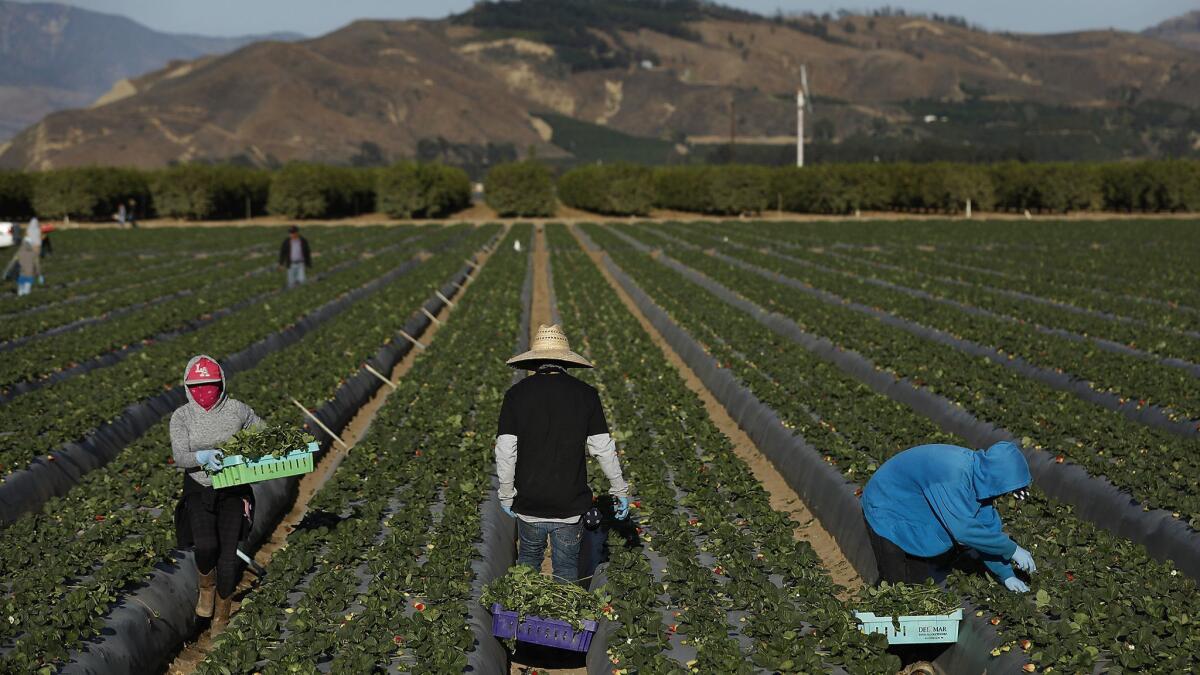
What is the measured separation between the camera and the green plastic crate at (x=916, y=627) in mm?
7055

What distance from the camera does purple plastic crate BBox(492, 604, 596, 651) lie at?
7.38 metres

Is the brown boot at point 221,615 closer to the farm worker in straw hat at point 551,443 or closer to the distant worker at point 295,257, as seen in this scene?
the farm worker in straw hat at point 551,443

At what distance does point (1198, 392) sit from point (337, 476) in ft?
38.0

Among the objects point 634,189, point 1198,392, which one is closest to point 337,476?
point 1198,392

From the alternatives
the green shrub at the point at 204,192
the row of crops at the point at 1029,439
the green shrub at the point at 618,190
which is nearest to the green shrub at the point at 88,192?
the green shrub at the point at 204,192

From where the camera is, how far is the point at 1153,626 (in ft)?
22.4

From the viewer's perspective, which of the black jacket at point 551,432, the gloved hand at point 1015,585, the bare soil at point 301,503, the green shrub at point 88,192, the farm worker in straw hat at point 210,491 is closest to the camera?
the black jacket at point 551,432

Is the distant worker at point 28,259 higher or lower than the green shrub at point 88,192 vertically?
lower

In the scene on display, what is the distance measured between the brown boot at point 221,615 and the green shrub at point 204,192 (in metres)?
83.5

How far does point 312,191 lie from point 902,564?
8534 cm

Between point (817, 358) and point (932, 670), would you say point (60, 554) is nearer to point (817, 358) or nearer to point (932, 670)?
point (932, 670)

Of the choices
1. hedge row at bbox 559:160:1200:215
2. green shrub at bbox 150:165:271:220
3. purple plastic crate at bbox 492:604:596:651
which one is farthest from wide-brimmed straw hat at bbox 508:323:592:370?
green shrub at bbox 150:165:271:220

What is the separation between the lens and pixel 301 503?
42.5ft

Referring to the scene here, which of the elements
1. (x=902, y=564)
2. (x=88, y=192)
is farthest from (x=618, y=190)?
(x=902, y=564)
